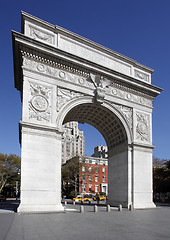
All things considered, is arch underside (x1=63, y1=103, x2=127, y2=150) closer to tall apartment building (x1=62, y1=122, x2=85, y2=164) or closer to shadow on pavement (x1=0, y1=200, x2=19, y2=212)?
shadow on pavement (x1=0, y1=200, x2=19, y2=212)

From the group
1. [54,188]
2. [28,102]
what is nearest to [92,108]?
[28,102]

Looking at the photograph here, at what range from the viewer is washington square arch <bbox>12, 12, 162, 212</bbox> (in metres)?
20.0

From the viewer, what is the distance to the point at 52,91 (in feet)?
72.8

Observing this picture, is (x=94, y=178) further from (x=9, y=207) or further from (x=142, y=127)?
(x=9, y=207)

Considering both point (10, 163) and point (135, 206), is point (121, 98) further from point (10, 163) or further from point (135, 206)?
point (10, 163)

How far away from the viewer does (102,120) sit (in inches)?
1120

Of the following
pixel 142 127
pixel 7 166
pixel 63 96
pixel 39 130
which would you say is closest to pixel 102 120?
pixel 142 127

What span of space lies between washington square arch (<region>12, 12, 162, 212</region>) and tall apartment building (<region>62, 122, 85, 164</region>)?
259ft

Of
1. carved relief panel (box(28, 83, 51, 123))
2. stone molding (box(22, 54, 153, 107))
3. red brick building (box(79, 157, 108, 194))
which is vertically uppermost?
stone molding (box(22, 54, 153, 107))

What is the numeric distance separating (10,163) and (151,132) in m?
39.0

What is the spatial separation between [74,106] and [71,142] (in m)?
92.6

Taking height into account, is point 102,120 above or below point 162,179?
above

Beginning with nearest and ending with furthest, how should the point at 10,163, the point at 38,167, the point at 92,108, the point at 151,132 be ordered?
the point at 38,167 → the point at 92,108 → the point at 151,132 → the point at 10,163

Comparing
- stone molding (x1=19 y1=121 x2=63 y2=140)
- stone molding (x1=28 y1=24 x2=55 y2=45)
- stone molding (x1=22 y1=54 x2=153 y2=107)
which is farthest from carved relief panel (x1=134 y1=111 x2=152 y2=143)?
stone molding (x1=28 y1=24 x2=55 y2=45)
